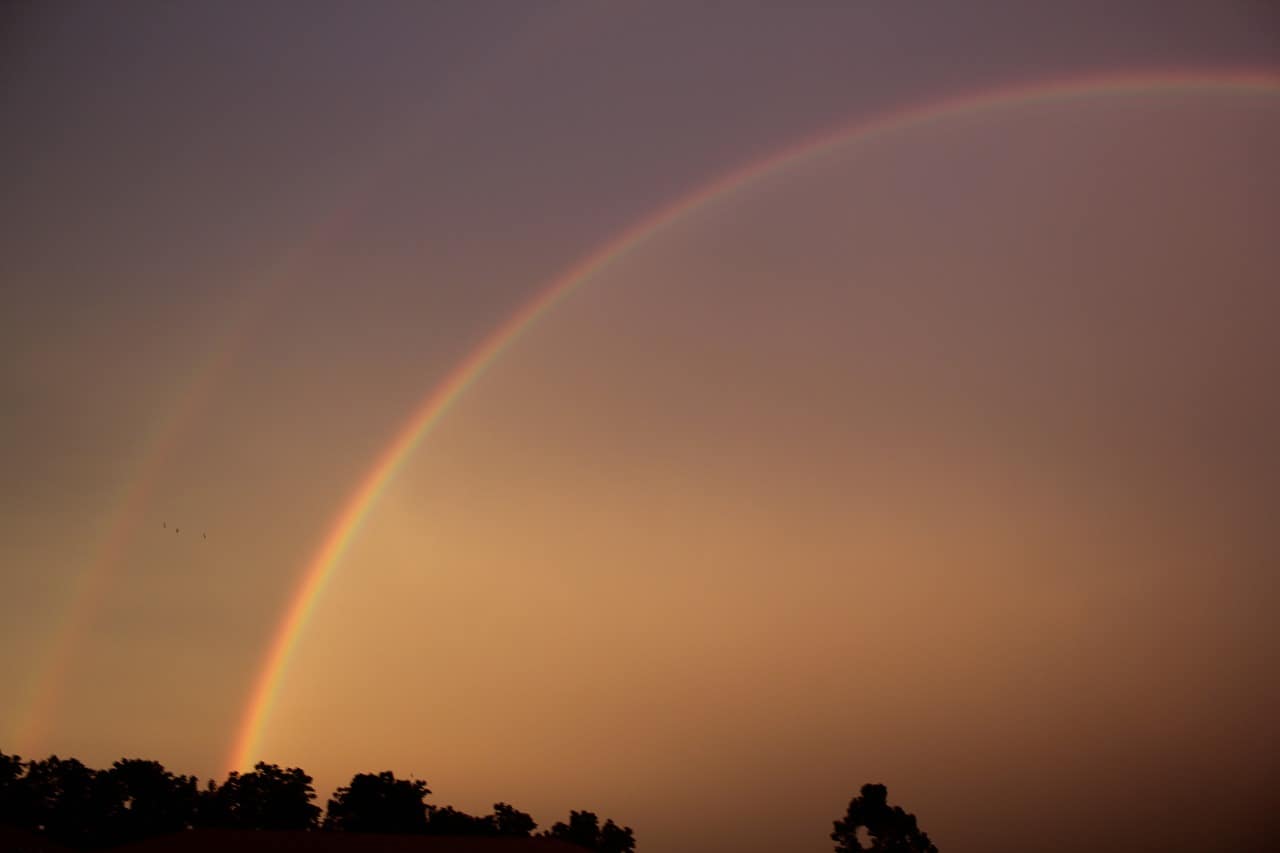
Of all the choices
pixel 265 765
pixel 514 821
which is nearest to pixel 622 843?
pixel 514 821

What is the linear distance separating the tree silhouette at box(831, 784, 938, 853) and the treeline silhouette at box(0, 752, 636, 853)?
74.9 feet

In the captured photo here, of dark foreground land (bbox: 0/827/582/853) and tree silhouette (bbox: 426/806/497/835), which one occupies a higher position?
tree silhouette (bbox: 426/806/497/835)

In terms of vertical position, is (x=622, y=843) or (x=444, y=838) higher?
(x=622, y=843)

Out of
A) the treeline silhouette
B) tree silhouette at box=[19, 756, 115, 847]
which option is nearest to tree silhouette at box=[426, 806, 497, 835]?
the treeline silhouette

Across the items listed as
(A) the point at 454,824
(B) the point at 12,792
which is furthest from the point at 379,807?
(B) the point at 12,792

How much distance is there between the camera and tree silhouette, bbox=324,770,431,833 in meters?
77.1

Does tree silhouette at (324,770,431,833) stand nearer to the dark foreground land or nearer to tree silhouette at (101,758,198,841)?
tree silhouette at (101,758,198,841)

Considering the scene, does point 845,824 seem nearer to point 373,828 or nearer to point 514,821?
point 514,821

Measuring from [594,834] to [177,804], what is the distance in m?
30.3

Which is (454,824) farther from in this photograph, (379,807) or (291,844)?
(291,844)

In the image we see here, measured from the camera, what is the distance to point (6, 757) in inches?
3044

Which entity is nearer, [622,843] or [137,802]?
[137,802]

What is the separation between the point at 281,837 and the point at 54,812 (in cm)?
3756

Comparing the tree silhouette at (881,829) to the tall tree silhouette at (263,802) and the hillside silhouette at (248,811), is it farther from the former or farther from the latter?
the tall tree silhouette at (263,802)
